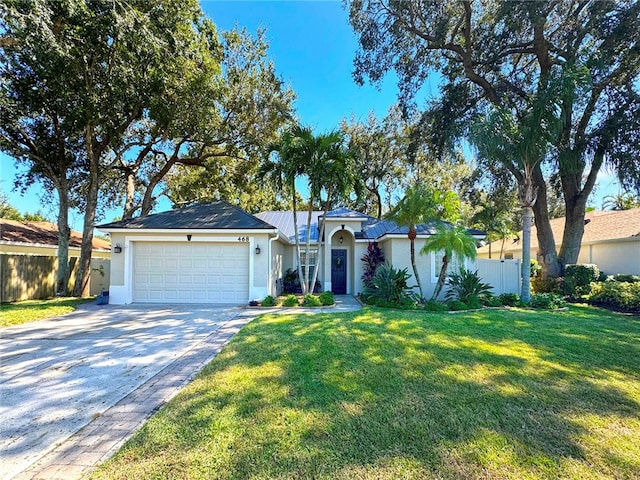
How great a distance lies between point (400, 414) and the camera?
3385mm

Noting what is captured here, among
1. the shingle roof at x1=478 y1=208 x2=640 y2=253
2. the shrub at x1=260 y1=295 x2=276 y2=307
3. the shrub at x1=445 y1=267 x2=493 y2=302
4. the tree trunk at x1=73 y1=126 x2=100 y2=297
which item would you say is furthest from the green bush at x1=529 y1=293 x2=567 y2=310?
the tree trunk at x1=73 y1=126 x2=100 y2=297

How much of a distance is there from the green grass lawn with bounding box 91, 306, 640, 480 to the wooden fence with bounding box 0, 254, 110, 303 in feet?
39.1

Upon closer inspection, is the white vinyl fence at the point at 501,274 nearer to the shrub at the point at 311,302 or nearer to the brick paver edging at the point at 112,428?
the shrub at the point at 311,302

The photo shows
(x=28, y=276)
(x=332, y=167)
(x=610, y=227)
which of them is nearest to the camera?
(x=332, y=167)

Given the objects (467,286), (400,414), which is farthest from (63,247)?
(467,286)

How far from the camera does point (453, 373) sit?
180 inches

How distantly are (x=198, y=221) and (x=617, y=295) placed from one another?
15.4 metres

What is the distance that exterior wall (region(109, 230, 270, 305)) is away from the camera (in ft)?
38.0

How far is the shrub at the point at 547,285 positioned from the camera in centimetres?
1449

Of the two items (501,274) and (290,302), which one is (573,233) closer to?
(501,274)

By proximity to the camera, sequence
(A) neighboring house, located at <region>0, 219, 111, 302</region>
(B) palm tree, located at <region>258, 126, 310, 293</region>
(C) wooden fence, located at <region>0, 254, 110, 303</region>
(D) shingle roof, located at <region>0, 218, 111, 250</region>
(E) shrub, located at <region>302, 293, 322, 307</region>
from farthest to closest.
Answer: (D) shingle roof, located at <region>0, 218, 111, 250</region> → (A) neighboring house, located at <region>0, 219, 111, 302</region> → (C) wooden fence, located at <region>0, 254, 110, 303</region> → (E) shrub, located at <region>302, 293, 322, 307</region> → (B) palm tree, located at <region>258, 126, 310, 293</region>

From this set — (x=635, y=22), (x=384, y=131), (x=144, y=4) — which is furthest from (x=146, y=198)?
(x=635, y=22)

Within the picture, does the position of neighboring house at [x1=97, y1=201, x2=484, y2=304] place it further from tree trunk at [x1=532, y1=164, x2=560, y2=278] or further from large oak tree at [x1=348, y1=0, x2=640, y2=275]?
tree trunk at [x1=532, y1=164, x2=560, y2=278]

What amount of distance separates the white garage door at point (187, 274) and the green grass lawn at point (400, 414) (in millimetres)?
5918
